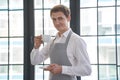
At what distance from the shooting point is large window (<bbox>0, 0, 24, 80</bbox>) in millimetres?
2791

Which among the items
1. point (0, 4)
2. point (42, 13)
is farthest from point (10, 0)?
point (42, 13)

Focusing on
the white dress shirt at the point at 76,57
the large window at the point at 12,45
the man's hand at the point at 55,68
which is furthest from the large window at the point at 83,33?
the man's hand at the point at 55,68

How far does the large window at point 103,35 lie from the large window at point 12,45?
2.40 feet

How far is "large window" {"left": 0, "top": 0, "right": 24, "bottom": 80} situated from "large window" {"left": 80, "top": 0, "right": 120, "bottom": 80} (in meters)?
0.73

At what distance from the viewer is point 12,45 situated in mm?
2797

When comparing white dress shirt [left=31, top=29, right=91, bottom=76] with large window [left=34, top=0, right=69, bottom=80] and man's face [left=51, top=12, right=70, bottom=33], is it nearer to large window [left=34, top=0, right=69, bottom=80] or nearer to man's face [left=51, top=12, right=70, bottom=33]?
man's face [left=51, top=12, right=70, bottom=33]

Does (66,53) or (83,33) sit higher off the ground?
(83,33)

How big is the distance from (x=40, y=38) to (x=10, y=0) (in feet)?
4.32

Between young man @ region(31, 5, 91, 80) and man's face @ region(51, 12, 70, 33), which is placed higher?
man's face @ region(51, 12, 70, 33)

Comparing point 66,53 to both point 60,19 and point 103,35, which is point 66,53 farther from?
point 103,35

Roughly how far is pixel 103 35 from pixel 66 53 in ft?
3.86

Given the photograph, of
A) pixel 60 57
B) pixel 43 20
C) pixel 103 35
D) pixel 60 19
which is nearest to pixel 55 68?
pixel 60 57

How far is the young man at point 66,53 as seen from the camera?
143cm

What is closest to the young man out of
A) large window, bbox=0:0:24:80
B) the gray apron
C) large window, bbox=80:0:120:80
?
the gray apron
